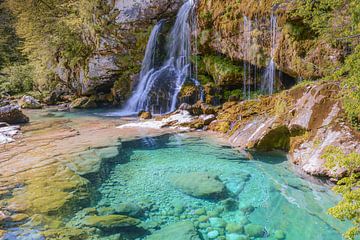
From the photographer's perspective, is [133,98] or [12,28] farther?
[12,28]

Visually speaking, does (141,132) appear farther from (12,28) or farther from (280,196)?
(12,28)

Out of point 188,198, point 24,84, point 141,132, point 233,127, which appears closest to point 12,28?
point 24,84

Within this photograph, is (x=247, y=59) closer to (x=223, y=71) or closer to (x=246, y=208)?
(x=223, y=71)

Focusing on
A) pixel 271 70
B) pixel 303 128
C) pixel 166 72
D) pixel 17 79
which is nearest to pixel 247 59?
pixel 271 70

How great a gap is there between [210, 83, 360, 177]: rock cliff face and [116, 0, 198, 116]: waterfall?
231 inches

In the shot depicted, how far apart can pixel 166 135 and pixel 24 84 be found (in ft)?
71.0

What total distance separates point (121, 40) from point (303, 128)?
14.4 metres

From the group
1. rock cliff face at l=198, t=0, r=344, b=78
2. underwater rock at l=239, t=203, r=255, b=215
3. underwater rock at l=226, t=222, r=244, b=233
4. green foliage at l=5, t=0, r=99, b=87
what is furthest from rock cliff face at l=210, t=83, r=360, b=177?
green foliage at l=5, t=0, r=99, b=87

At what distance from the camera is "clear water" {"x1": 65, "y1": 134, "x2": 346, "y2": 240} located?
4938 mm

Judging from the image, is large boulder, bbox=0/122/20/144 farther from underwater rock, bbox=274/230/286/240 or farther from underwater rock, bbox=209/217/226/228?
underwater rock, bbox=274/230/286/240

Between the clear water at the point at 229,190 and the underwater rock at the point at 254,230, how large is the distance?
9 centimetres

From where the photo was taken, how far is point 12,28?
3247cm

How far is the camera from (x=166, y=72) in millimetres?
17188

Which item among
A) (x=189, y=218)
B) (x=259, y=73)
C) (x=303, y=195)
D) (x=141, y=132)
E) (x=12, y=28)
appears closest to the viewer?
(x=189, y=218)
